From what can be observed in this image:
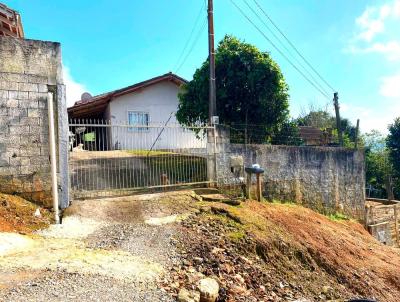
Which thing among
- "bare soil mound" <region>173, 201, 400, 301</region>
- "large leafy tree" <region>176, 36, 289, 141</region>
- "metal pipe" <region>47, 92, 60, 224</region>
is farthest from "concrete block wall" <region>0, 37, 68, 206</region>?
"large leafy tree" <region>176, 36, 289, 141</region>

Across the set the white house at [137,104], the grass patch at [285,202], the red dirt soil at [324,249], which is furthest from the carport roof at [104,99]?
the red dirt soil at [324,249]

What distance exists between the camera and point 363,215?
13.6m

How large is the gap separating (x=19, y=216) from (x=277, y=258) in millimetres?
5182

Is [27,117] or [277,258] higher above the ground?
[27,117]

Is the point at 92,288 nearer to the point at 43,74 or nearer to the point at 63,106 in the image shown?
the point at 63,106

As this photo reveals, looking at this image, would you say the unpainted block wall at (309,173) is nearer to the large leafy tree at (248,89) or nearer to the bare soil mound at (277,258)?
the large leafy tree at (248,89)

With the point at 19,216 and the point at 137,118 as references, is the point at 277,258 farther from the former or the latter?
the point at 137,118

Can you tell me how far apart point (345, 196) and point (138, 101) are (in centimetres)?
1155

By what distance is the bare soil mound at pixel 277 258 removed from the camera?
17.7 feet

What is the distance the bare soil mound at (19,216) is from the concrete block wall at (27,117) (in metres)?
0.20

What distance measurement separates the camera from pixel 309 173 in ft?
38.8

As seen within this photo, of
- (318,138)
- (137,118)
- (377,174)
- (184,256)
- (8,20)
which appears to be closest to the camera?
(184,256)

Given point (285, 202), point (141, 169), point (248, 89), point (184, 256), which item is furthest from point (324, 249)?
point (248, 89)

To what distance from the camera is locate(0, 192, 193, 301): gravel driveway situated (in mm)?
3982
